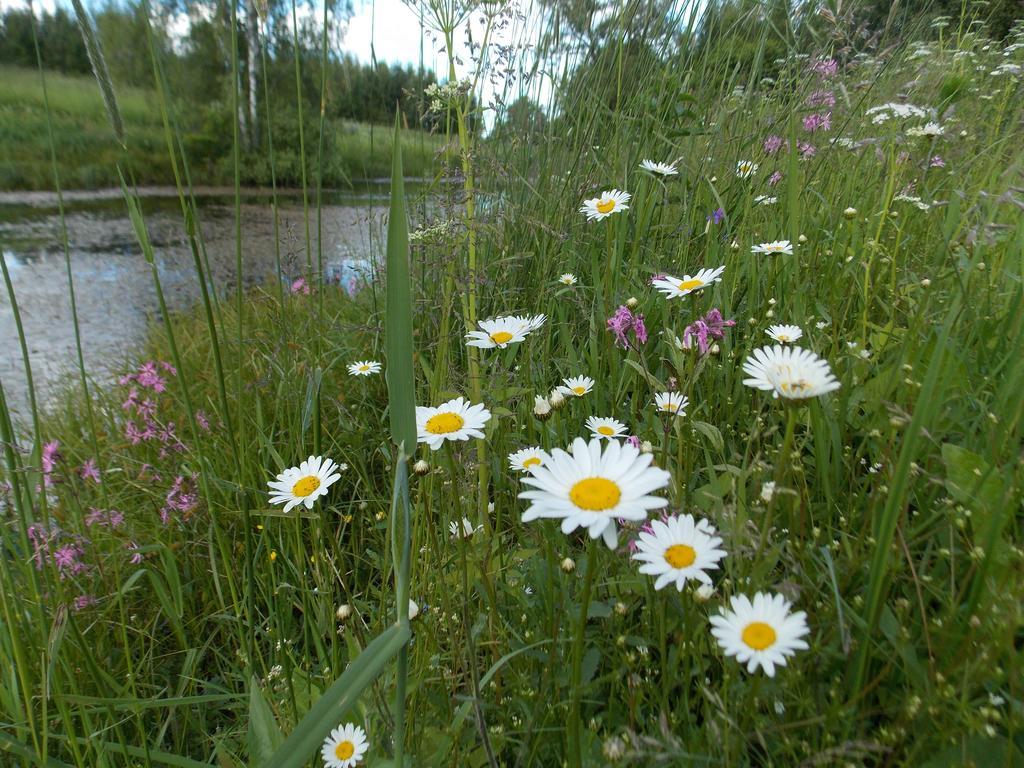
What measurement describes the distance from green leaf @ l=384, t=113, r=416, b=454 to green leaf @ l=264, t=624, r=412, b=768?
11cm

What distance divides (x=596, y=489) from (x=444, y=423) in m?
0.22

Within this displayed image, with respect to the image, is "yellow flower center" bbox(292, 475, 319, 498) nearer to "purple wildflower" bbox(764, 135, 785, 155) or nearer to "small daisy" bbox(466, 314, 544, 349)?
"small daisy" bbox(466, 314, 544, 349)

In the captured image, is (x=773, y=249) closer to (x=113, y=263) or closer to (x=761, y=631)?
(x=761, y=631)

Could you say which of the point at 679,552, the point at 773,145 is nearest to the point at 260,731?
the point at 679,552

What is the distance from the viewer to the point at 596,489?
0.47 metres

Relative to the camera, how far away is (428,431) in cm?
62

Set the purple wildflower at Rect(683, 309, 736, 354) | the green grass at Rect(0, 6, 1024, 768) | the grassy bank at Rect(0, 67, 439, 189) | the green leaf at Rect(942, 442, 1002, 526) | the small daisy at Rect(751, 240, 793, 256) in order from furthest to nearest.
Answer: the grassy bank at Rect(0, 67, 439, 189), the small daisy at Rect(751, 240, 793, 256), the purple wildflower at Rect(683, 309, 736, 354), the green leaf at Rect(942, 442, 1002, 526), the green grass at Rect(0, 6, 1024, 768)

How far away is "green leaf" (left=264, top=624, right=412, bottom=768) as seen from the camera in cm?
31

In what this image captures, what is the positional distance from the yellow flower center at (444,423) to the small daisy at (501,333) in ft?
0.54

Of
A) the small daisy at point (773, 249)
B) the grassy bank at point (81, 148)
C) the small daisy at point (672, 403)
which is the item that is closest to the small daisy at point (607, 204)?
the small daisy at point (773, 249)

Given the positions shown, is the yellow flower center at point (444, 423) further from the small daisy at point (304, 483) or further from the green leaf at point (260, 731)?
the green leaf at point (260, 731)

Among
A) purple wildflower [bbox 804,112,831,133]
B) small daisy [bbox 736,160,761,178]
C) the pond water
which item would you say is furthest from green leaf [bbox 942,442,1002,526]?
purple wildflower [bbox 804,112,831,133]

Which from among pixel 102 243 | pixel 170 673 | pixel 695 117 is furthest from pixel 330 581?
pixel 102 243

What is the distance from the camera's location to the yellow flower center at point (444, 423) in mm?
621
